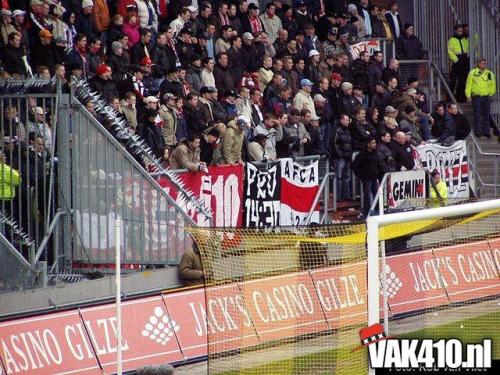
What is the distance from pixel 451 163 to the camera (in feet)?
94.0

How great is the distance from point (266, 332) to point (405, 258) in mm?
1879

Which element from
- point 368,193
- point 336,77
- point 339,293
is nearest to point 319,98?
point 336,77

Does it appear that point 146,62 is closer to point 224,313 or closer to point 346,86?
point 346,86

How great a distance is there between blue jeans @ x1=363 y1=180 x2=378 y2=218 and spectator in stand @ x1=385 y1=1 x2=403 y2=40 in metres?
6.37

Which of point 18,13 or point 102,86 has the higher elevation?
point 18,13

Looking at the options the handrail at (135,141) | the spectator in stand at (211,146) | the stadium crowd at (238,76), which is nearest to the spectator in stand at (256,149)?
the stadium crowd at (238,76)

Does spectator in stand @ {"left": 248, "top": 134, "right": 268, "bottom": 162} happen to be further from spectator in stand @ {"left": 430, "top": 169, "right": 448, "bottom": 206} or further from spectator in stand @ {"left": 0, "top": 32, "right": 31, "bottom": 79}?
spectator in stand @ {"left": 0, "top": 32, "right": 31, "bottom": 79}

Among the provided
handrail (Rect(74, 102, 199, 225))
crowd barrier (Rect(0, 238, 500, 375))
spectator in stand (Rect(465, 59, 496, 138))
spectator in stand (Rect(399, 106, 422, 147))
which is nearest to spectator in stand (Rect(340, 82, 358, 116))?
spectator in stand (Rect(399, 106, 422, 147))

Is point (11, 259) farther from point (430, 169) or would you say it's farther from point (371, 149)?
point (430, 169)

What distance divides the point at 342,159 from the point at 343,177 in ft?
1.04

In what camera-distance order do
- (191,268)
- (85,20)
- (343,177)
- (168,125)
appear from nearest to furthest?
1. (191,268)
2. (168,125)
3. (85,20)
4. (343,177)

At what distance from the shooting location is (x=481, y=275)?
48.4ft

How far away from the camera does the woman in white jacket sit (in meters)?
25.3

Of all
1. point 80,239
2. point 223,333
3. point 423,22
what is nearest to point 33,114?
point 80,239
